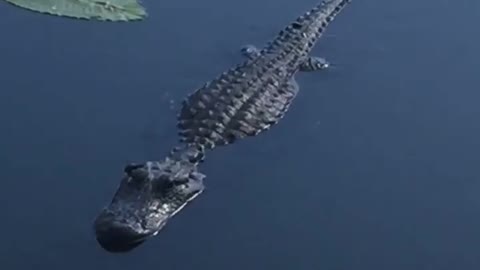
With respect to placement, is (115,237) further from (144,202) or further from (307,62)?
(307,62)

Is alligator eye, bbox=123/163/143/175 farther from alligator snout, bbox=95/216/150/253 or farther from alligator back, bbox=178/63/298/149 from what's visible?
alligator back, bbox=178/63/298/149

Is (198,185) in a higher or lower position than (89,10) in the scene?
lower

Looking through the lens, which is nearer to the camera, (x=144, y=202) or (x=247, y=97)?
(x=144, y=202)

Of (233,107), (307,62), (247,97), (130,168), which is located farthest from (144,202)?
(307,62)

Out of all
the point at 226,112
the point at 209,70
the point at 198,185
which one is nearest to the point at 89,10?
the point at 209,70

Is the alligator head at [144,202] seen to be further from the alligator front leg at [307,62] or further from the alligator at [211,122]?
the alligator front leg at [307,62]

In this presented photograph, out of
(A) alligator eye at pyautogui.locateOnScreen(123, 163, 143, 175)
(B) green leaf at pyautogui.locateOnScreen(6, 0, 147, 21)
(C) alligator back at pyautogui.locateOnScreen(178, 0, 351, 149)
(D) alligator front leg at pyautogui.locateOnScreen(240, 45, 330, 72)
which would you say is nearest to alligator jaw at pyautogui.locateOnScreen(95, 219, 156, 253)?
(A) alligator eye at pyautogui.locateOnScreen(123, 163, 143, 175)

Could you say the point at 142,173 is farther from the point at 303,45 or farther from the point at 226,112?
the point at 303,45
